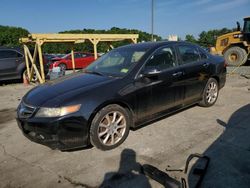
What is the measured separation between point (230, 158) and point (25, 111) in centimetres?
300

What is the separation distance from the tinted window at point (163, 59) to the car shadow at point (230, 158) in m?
1.49

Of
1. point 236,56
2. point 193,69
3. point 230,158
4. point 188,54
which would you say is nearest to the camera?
point 230,158

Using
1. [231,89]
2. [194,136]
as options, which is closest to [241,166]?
[194,136]

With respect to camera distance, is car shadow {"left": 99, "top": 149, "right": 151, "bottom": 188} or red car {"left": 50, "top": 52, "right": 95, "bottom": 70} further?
red car {"left": 50, "top": 52, "right": 95, "bottom": 70}

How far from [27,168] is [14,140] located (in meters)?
1.27

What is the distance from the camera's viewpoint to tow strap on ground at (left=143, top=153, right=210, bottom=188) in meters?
2.73

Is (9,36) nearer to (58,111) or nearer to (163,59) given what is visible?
(163,59)

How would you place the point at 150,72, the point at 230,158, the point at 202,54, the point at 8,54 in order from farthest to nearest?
1. the point at 8,54
2. the point at 202,54
3. the point at 150,72
4. the point at 230,158

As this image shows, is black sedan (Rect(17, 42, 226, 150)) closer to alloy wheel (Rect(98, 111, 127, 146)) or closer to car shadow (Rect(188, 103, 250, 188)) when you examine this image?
alloy wheel (Rect(98, 111, 127, 146))

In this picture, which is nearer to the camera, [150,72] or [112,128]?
[112,128]

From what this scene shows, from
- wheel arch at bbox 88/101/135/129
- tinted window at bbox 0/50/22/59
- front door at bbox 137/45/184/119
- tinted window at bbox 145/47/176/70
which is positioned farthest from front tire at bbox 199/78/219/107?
tinted window at bbox 0/50/22/59

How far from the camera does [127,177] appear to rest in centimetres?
313

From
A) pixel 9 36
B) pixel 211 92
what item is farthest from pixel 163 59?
pixel 9 36

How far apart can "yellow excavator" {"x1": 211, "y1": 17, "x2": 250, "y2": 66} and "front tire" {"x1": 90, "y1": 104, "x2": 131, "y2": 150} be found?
11533 millimetres
